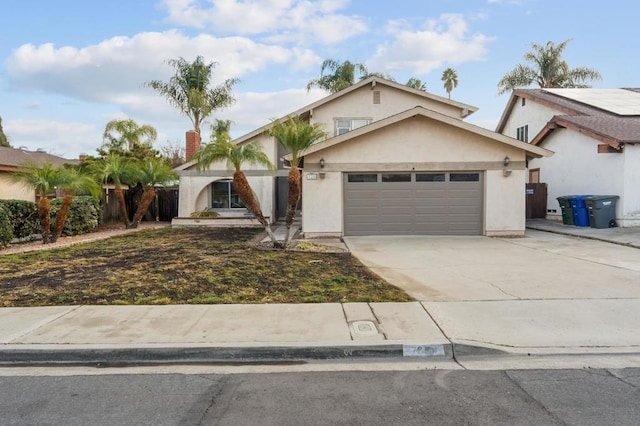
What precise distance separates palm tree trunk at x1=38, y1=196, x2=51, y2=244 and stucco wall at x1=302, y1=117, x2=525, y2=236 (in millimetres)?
8084

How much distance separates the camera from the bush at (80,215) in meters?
15.8

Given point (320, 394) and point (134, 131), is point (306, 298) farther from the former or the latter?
Answer: point (134, 131)

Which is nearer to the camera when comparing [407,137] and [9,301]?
[9,301]

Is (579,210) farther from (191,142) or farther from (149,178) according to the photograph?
(191,142)

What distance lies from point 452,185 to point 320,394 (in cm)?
1261

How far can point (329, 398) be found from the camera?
404 centimetres

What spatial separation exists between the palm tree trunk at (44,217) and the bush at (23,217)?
0.40 meters

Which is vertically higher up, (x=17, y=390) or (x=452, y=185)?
(x=452, y=185)

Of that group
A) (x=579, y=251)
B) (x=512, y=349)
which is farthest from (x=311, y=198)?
(x=512, y=349)

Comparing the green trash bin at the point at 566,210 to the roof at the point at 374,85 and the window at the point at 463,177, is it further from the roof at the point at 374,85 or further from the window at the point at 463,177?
the roof at the point at 374,85

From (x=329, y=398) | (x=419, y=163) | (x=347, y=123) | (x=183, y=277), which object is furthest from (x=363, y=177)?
(x=329, y=398)

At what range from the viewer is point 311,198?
15453mm

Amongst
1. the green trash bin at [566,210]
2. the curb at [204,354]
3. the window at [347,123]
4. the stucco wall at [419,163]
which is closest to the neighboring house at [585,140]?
the green trash bin at [566,210]

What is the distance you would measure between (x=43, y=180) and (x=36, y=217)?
6.20ft
